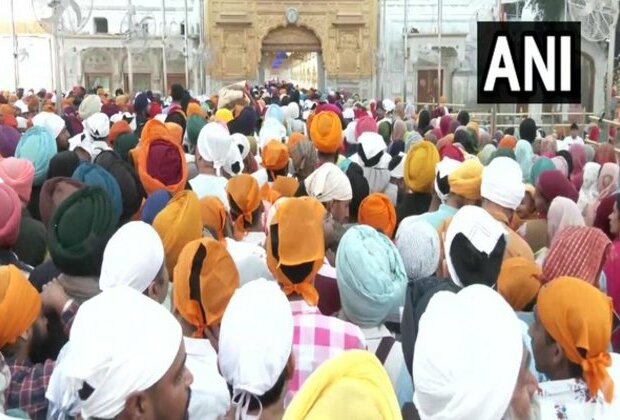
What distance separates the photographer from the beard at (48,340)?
3.00 metres

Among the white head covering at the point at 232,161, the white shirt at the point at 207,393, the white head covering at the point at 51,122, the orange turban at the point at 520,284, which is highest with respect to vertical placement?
the white head covering at the point at 51,122

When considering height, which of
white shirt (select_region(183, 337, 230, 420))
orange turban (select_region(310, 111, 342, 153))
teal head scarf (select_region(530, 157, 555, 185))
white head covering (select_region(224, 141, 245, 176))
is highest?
orange turban (select_region(310, 111, 342, 153))

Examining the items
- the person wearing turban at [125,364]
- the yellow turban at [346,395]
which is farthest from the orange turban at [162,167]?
the yellow turban at [346,395]

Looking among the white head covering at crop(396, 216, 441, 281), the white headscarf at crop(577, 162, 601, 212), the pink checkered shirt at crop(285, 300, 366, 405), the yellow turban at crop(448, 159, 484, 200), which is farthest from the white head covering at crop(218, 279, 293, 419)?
the white headscarf at crop(577, 162, 601, 212)

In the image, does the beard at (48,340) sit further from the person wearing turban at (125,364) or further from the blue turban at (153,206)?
the blue turban at (153,206)

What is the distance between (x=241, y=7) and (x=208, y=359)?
2770cm

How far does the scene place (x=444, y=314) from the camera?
218cm

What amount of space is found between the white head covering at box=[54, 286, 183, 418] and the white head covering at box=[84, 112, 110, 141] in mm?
5335

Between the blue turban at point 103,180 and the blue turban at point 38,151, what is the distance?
3.16 ft

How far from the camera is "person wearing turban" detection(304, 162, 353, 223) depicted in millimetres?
4680

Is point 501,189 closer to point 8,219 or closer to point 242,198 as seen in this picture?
point 242,198

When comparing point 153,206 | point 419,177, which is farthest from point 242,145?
point 153,206

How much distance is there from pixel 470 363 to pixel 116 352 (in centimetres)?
88

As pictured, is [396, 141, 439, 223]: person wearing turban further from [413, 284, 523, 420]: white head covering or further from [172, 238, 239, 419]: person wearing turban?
[413, 284, 523, 420]: white head covering
